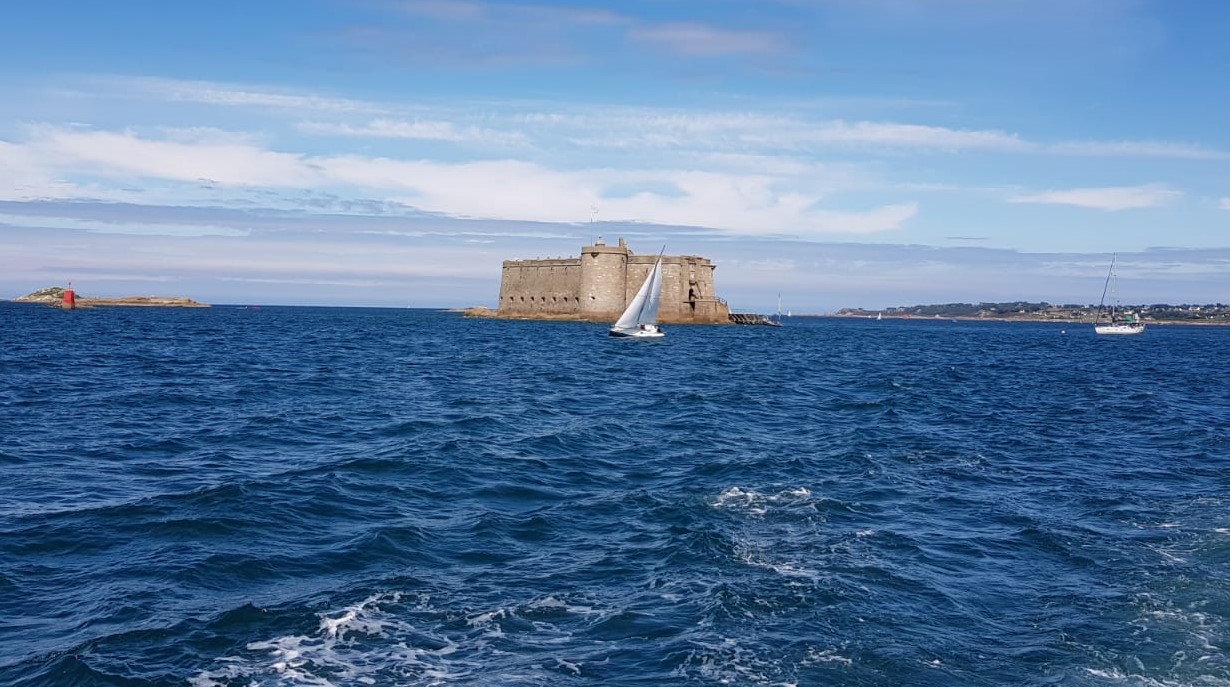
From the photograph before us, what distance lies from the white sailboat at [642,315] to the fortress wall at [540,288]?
21744 millimetres

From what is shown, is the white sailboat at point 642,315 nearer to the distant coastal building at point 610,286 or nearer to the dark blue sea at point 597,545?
the distant coastal building at point 610,286

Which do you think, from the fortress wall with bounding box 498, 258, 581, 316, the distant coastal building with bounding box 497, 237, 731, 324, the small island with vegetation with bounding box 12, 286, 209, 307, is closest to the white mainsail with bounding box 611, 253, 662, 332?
the distant coastal building with bounding box 497, 237, 731, 324

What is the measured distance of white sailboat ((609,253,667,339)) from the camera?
62.7 metres

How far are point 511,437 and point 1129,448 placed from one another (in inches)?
555

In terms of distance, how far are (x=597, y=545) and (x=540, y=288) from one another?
80516 millimetres

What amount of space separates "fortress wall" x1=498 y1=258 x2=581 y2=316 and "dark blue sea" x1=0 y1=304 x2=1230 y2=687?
6128 cm

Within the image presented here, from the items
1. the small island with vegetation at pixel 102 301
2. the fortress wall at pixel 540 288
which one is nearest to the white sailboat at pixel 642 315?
the fortress wall at pixel 540 288

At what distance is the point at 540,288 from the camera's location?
91.4 m

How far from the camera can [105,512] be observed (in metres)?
12.4

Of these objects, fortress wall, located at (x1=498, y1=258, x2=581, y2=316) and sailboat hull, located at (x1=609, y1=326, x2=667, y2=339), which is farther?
fortress wall, located at (x1=498, y1=258, x2=581, y2=316)

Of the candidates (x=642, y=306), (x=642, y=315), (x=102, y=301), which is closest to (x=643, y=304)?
(x=642, y=306)

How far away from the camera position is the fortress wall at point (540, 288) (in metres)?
87.1

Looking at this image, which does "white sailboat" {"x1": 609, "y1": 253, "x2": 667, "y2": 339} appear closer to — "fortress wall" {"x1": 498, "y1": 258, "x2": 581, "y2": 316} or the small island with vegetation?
"fortress wall" {"x1": 498, "y1": 258, "x2": 581, "y2": 316}

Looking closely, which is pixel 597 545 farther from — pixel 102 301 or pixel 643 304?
pixel 102 301
